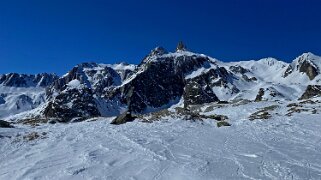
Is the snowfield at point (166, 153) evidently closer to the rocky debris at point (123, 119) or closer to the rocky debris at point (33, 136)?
the rocky debris at point (33, 136)

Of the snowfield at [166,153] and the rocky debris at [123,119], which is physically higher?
the rocky debris at [123,119]

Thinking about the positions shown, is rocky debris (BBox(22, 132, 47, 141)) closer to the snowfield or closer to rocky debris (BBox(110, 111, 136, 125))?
the snowfield

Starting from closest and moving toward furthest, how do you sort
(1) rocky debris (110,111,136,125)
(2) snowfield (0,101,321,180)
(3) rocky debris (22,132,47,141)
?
(2) snowfield (0,101,321,180), (3) rocky debris (22,132,47,141), (1) rocky debris (110,111,136,125)

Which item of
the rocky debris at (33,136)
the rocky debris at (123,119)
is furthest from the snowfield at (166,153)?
the rocky debris at (123,119)

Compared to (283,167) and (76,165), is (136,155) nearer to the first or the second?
(76,165)

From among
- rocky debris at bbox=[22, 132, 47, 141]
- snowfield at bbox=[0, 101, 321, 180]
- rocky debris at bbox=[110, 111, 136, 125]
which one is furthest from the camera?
rocky debris at bbox=[110, 111, 136, 125]

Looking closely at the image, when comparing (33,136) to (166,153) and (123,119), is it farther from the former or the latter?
(123,119)

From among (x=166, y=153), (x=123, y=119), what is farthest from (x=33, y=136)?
(x=123, y=119)

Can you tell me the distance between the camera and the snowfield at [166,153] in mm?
17891

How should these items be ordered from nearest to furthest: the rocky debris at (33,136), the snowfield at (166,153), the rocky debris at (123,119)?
1. the snowfield at (166,153)
2. the rocky debris at (33,136)
3. the rocky debris at (123,119)

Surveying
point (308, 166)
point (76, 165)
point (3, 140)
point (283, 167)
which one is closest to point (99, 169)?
point (76, 165)

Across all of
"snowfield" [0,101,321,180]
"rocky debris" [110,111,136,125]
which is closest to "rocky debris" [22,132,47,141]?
"snowfield" [0,101,321,180]

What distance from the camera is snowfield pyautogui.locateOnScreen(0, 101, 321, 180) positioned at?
17.9 metres

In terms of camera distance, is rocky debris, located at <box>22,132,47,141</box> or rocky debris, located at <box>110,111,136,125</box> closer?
rocky debris, located at <box>22,132,47,141</box>
